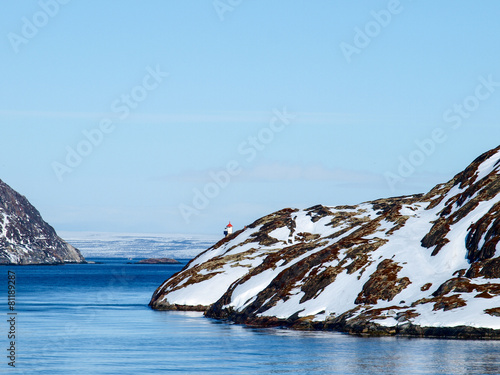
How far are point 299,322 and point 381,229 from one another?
1710 centimetres

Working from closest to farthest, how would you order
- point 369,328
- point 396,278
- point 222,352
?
1. point 222,352
2. point 369,328
3. point 396,278

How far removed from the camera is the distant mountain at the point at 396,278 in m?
59.4

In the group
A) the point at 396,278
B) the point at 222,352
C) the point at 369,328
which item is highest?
the point at 396,278

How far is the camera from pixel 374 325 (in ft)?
199

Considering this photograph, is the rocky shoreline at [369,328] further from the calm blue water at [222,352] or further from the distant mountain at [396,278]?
the calm blue water at [222,352]

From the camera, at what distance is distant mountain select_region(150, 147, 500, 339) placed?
195ft

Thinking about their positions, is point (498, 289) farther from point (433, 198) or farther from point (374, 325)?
point (433, 198)

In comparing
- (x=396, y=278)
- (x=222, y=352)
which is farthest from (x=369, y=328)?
(x=222, y=352)

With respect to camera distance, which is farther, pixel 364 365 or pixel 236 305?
pixel 236 305

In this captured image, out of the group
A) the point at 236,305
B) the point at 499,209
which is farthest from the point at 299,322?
the point at 499,209

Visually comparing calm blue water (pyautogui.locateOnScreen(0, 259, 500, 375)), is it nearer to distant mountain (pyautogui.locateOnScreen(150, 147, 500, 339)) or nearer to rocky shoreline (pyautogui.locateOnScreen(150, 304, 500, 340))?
rocky shoreline (pyautogui.locateOnScreen(150, 304, 500, 340))

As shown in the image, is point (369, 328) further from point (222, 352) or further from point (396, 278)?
point (222, 352)

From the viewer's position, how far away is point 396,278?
67438 millimetres

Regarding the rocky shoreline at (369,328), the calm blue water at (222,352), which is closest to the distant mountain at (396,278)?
the rocky shoreline at (369,328)
